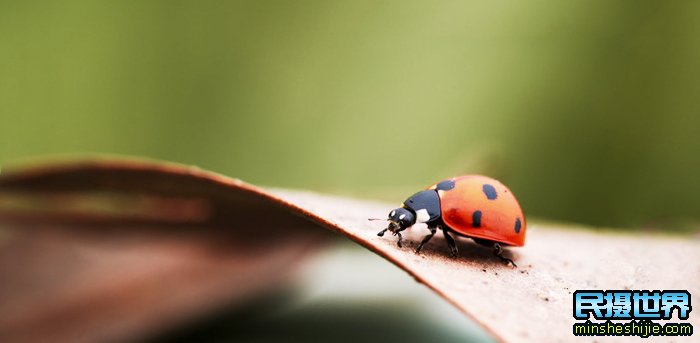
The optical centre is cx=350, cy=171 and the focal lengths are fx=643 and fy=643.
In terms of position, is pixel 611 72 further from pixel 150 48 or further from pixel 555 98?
pixel 150 48

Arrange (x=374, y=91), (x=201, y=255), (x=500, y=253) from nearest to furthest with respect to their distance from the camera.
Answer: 1. (x=500, y=253)
2. (x=201, y=255)
3. (x=374, y=91)

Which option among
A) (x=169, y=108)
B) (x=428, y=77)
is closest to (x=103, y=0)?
(x=169, y=108)

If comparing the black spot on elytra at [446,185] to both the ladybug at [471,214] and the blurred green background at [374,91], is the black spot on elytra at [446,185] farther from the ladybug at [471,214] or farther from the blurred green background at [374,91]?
the blurred green background at [374,91]

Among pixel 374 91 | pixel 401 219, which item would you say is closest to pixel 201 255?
pixel 401 219

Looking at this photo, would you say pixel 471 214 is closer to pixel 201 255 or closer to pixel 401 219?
pixel 401 219

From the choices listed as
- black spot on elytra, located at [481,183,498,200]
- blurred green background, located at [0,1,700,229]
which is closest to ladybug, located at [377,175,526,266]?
black spot on elytra, located at [481,183,498,200]

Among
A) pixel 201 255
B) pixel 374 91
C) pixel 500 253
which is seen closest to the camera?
pixel 500 253

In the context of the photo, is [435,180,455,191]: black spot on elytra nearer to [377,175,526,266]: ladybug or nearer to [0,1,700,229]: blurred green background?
[377,175,526,266]: ladybug

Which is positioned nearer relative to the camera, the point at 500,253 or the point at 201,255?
the point at 500,253
